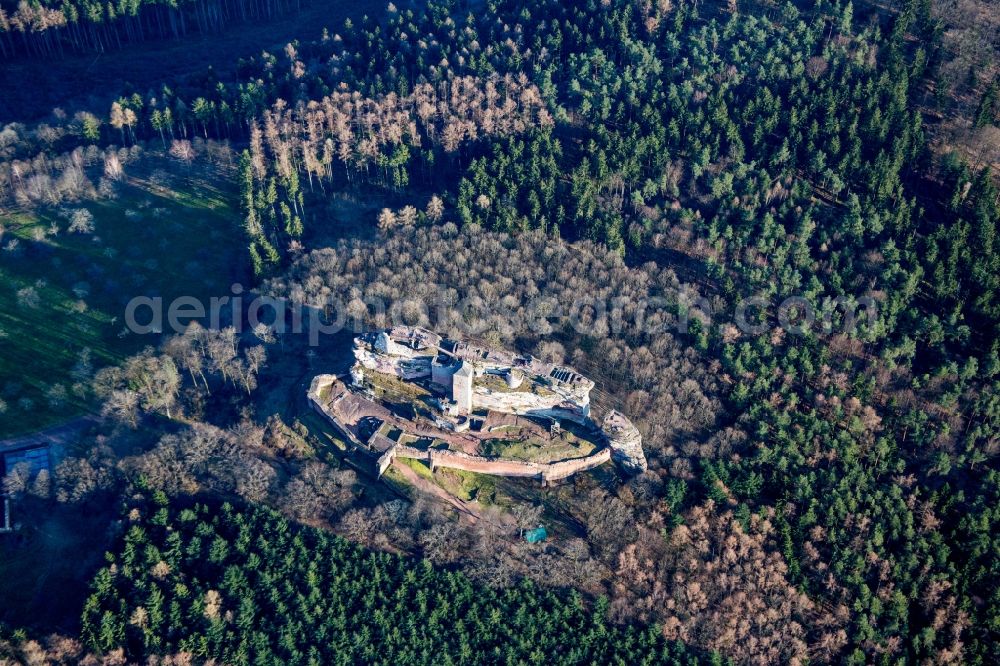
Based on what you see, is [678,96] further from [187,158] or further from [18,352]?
[18,352]

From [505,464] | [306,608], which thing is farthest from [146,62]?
[306,608]

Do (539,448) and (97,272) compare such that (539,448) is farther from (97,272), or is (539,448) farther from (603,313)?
(97,272)

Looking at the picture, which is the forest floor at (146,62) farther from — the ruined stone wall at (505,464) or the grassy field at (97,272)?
the ruined stone wall at (505,464)

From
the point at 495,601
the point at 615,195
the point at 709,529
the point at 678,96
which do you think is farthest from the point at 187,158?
the point at 709,529

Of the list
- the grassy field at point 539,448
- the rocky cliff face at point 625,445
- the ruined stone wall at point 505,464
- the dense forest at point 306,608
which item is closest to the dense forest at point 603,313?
the dense forest at point 306,608

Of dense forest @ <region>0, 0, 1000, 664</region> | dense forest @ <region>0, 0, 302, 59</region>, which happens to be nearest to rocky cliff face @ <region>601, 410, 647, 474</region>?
dense forest @ <region>0, 0, 1000, 664</region>
